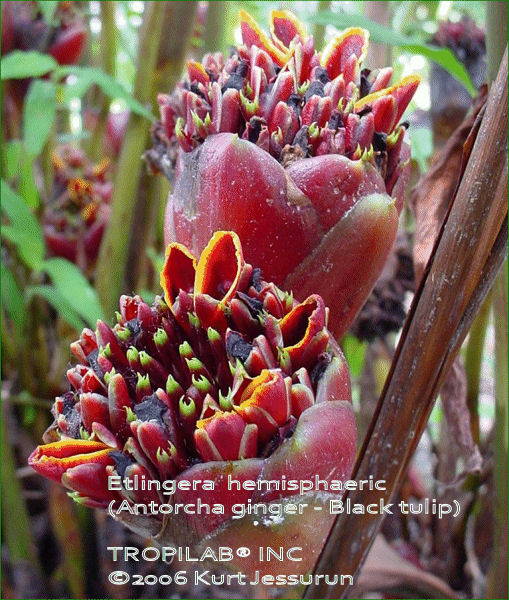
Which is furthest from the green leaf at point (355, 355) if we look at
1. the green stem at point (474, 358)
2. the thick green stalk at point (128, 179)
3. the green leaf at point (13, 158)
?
the green leaf at point (13, 158)

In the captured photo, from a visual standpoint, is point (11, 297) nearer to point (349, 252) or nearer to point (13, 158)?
point (13, 158)

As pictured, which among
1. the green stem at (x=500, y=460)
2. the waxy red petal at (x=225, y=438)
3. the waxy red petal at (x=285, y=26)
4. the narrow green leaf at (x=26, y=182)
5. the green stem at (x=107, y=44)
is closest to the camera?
the waxy red petal at (x=225, y=438)

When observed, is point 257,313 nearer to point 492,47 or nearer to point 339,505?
point 339,505

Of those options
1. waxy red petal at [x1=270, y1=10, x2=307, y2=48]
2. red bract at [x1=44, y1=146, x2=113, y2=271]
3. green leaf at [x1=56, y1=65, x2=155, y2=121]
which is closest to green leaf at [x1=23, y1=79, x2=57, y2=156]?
green leaf at [x1=56, y1=65, x2=155, y2=121]

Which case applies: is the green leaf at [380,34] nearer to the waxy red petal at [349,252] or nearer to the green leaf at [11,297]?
the waxy red petal at [349,252]

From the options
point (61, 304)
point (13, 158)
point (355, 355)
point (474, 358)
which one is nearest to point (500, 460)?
point (474, 358)

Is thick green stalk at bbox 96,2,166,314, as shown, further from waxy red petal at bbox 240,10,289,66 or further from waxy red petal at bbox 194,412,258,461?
waxy red petal at bbox 194,412,258,461
